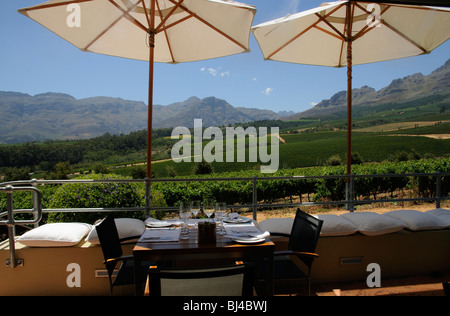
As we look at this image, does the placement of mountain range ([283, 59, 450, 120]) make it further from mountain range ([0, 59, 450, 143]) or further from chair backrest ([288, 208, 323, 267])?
chair backrest ([288, 208, 323, 267])

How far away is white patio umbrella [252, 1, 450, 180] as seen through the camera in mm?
4445

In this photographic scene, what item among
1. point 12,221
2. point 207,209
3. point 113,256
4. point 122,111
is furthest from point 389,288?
point 122,111

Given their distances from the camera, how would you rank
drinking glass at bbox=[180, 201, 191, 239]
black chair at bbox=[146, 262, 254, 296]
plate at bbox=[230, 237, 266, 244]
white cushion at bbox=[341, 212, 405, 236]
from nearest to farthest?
black chair at bbox=[146, 262, 254, 296] < plate at bbox=[230, 237, 266, 244] < drinking glass at bbox=[180, 201, 191, 239] < white cushion at bbox=[341, 212, 405, 236]

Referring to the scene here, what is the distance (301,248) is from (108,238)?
4.92ft

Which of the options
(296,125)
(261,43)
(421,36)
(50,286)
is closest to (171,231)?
(50,286)

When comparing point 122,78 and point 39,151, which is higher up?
point 122,78

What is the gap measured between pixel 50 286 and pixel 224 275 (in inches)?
86.1

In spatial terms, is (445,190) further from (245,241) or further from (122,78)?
(122,78)

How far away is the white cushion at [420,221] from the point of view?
9.92 feet

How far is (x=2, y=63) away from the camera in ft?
363

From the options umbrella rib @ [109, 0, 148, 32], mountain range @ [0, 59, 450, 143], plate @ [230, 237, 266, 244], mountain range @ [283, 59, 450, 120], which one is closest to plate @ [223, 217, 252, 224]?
plate @ [230, 237, 266, 244]

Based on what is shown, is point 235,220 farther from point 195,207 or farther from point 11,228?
point 11,228

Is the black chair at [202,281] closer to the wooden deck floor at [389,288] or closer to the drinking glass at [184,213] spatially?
the drinking glass at [184,213]

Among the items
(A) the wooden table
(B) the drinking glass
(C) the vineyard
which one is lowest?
(C) the vineyard
